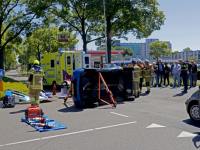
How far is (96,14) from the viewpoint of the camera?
2653cm

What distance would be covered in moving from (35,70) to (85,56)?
8201 mm

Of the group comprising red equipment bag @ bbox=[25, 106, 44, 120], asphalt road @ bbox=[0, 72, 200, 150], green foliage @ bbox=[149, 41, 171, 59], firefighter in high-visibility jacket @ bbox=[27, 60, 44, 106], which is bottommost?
asphalt road @ bbox=[0, 72, 200, 150]

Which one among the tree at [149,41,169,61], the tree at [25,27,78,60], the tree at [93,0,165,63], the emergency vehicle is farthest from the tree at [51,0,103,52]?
the tree at [149,41,169,61]

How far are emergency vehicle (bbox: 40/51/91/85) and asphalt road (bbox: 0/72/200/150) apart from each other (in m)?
7.61

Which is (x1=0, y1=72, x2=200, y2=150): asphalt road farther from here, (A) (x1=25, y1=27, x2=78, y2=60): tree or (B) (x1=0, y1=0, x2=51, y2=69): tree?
(A) (x1=25, y1=27, x2=78, y2=60): tree

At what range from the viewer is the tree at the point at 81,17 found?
26969 mm

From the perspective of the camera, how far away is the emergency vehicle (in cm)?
1645

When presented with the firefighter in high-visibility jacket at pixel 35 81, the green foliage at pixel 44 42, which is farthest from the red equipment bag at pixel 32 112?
the green foliage at pixel 44 42

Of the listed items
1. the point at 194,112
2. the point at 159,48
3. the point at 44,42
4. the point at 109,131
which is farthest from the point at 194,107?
the point at 159,48

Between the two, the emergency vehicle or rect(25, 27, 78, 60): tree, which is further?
rect(25, 27, 78, 60): tree

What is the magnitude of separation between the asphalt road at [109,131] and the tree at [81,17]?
19.7 meters

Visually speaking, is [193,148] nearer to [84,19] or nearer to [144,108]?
[144,108]

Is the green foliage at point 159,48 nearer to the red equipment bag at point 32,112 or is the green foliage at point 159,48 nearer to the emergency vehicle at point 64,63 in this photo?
the emergency vehicle at point 64,63

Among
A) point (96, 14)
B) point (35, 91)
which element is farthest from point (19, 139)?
point (96, 14)
